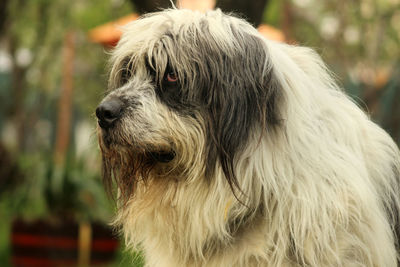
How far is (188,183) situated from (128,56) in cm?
68

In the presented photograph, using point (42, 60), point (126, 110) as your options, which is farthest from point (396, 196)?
point (42, 60)

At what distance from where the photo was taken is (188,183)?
11.2ft

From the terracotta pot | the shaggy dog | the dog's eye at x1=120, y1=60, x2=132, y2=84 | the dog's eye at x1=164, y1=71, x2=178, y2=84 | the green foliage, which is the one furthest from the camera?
the green foliage

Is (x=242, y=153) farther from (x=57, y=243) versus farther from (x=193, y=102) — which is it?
(x=57, y=243)

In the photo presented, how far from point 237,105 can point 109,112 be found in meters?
0.57

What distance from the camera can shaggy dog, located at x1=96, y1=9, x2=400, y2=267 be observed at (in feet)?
10.7

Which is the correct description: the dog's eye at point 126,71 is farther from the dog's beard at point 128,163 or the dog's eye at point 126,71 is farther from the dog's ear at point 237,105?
the dog's ear at point 237,105

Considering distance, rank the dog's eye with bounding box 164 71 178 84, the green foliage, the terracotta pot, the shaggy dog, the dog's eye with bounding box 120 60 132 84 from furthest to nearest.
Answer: the green foliage → the terracotta pot → the dog's eye with bounding box 120 60 132 84 → the dog's eye with bounding box 164 71 178 84 → the shaggy dog

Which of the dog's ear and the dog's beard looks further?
the dog's beard

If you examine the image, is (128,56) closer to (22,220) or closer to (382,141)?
(382,141)

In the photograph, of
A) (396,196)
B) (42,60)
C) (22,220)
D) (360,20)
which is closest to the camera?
(396,196)

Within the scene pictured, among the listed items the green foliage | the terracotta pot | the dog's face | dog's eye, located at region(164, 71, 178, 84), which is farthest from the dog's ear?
A: the green foliage

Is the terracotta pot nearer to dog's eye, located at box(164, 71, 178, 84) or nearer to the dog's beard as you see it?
the dog's beard

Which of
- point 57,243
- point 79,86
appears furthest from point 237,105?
point 79,86
